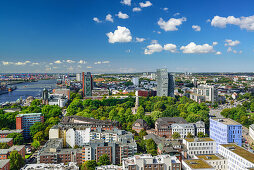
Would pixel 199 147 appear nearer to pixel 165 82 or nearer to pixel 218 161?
pixel 218 161

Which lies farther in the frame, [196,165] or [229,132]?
[229,132]

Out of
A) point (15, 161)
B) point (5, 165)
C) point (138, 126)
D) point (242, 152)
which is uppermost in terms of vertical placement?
point (242, 152)

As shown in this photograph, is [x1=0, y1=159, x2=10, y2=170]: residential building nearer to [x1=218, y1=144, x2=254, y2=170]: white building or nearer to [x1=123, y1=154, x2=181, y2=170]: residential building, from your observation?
[x1=123, y1=154, x2=181, y2=170]: residential building

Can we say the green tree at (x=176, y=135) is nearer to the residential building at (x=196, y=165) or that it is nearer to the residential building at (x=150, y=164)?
the residential building at (x=196, y=165)

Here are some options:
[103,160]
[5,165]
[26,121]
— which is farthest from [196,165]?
[26,121]

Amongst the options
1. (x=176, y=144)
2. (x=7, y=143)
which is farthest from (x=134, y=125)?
(x=7, y=143)

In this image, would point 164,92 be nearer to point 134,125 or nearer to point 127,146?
point 134,125
